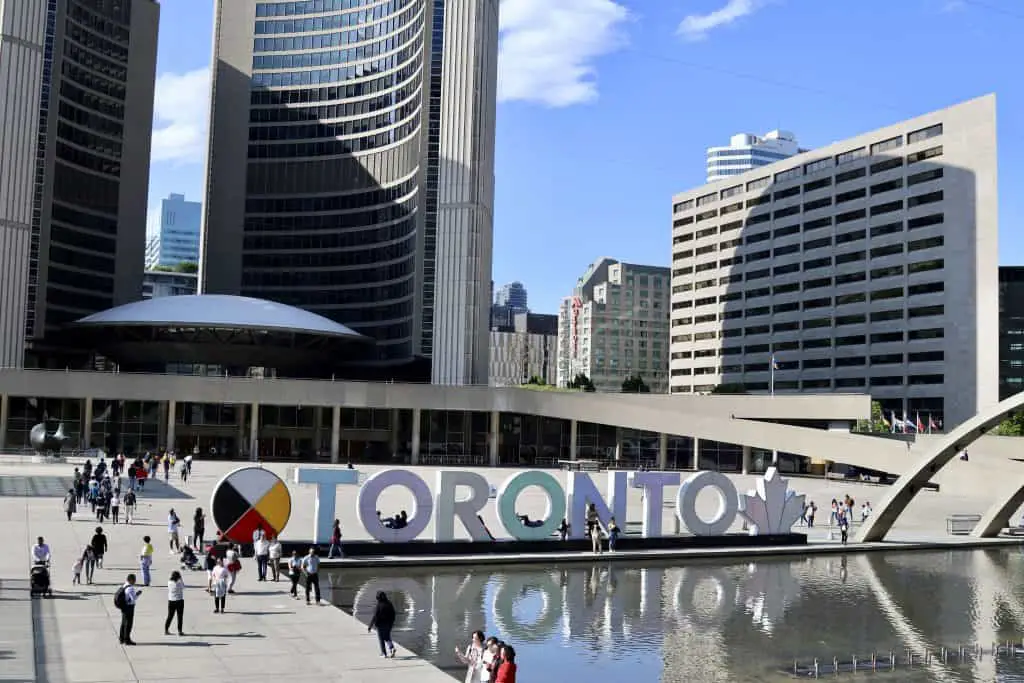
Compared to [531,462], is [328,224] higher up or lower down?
higher up

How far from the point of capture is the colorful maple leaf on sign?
130ft

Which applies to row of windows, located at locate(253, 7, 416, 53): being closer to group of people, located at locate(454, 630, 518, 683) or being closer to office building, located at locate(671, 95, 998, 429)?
office building, located at locate(671, 95, 998, 429)

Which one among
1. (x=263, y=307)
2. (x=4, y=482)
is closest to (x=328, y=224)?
(x=263, y=307)

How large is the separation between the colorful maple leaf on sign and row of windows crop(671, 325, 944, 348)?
261ft

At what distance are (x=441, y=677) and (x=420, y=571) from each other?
13405 mm

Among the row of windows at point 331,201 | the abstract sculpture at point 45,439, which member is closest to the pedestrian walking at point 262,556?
the abstract sculpture at point 45,439

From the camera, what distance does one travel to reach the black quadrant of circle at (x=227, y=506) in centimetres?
3161

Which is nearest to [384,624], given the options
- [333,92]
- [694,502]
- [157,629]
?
[157,629]

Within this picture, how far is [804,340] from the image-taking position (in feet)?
436

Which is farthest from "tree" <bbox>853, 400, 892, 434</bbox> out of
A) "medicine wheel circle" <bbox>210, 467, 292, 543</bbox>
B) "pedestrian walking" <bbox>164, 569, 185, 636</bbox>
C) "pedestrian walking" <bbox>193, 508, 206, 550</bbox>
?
"pedestrian walking" <bbox>164, 569, 185, 636</bbox>

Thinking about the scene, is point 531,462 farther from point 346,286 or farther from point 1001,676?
point 1001,676

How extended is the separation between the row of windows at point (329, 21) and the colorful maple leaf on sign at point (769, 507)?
4188 inches

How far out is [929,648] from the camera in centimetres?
2280

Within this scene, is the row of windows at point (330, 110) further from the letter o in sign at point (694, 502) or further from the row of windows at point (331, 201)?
the letter o in sign at point (694, 502)
